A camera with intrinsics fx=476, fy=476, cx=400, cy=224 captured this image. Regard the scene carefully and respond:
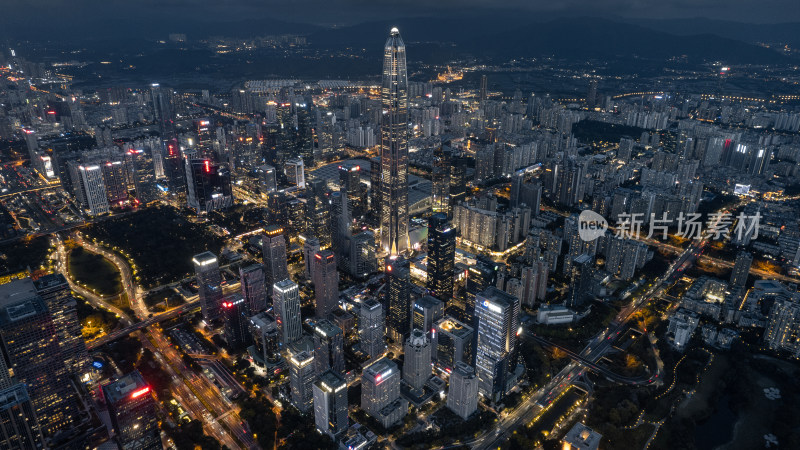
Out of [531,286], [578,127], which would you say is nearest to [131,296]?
[531,286]

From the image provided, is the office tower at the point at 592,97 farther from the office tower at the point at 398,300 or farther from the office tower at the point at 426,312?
the office tower at the point at 426,312

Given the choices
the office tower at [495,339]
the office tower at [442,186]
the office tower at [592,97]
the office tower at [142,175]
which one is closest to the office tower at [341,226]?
the office tower at [442,186]

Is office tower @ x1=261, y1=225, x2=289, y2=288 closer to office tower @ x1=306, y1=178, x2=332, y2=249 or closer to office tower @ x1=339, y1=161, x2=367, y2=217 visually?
office tower @ x1=306, y1=178, x2=332, y2=249

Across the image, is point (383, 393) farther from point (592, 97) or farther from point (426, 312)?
point (592, 97)

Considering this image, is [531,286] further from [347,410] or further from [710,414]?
[347,410]

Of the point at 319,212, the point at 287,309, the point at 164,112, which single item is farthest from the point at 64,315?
the point at 164,112

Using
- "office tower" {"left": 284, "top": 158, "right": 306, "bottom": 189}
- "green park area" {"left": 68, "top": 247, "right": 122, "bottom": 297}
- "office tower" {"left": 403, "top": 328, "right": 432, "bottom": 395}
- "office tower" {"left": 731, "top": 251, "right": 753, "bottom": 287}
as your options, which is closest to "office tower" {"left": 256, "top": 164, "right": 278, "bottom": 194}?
"office tower" {"left": 284, "top": 158, "right": 306, "bottom": 189}
